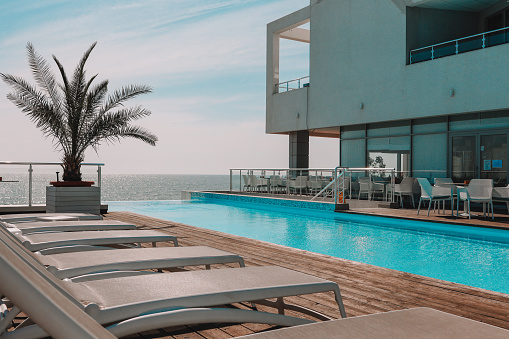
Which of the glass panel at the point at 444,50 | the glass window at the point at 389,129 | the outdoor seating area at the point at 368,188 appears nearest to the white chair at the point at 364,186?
the outdoor seating area at the point at 368,188

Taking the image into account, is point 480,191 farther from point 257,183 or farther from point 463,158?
point 257,183

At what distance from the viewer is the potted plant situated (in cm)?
914

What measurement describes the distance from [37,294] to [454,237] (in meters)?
8.52

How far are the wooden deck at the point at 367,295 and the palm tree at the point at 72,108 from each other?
18.4 feet

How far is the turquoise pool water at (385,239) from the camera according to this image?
19.0ft

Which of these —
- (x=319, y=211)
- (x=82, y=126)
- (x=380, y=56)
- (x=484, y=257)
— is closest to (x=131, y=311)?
(x=484, y=257)

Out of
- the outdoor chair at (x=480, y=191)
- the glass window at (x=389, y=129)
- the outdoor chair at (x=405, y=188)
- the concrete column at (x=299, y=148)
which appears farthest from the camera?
the concrete column at (x=299, y=148)

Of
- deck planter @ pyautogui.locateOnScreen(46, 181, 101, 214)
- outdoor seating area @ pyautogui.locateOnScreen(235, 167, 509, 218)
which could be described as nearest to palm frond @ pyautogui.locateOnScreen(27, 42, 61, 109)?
deck planter @ pyautogui.locateOnScreen(46, 181, 101, 214)

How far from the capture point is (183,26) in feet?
55.2

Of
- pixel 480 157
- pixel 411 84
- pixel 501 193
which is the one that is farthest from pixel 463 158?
pixel 501 193

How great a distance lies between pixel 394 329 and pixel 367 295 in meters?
1.92

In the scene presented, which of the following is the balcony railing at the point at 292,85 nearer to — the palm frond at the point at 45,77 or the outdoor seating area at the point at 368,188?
the outdoor seating area at the point at 368,188

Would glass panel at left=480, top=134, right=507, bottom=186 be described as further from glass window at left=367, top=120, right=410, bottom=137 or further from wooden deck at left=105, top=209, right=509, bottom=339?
wooden deck at left=105, top=209, right=509, bottom=339

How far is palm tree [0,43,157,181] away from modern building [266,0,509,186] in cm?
774
